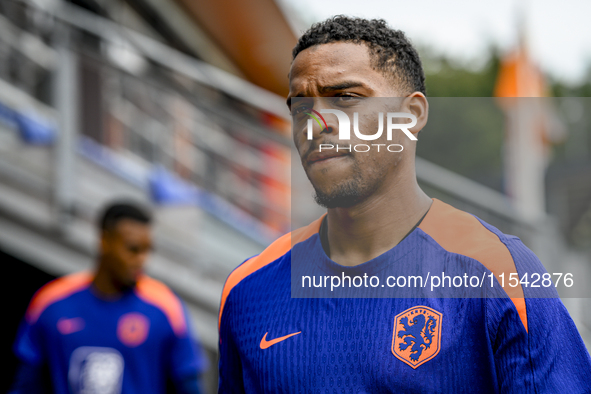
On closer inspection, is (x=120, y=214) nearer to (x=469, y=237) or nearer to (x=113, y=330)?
(x=113, y=330)

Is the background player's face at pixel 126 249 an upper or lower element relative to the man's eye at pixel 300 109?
upper

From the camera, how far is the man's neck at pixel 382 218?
1258 mm

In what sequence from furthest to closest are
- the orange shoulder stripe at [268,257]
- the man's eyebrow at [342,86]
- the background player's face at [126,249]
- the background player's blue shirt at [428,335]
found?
the background player's face at [126,249] → the orange shoulder stripe at [268,257] → the man's eyebrow at [342,86] → the background player's blue shirt at [428,335]

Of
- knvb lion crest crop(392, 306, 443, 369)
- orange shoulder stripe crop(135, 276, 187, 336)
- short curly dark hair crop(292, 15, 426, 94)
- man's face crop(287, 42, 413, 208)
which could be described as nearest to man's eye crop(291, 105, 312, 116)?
man's face crop(287, 42, 413, 208)

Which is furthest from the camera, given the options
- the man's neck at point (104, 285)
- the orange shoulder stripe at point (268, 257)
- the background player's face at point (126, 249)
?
the man's neck at point (104, 285)

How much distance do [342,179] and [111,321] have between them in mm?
3311

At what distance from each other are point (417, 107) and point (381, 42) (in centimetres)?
17

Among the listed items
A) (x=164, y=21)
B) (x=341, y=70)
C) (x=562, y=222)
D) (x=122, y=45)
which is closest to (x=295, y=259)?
(x=341, y=70)

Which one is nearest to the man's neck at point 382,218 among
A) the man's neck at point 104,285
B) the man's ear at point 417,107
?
the man's ear at point 417,107

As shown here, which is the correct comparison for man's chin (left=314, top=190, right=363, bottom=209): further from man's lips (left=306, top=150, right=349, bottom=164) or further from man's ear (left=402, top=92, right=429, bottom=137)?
man's ear (left=402, top=92, right=429, bottom=137)

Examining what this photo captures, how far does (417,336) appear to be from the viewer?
115 cm

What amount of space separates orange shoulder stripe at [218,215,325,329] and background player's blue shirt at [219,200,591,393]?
0.12 meters

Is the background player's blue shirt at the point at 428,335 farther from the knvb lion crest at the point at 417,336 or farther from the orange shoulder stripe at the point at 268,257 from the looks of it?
the orange shoulder stripe at the point at 268,257

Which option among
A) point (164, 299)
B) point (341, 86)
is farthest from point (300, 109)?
point (164, 299)
